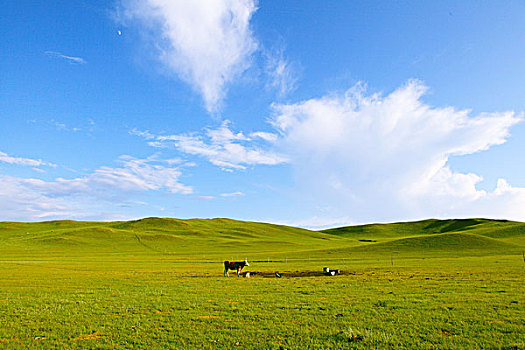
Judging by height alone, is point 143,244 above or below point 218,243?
below

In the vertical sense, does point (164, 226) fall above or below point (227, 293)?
above

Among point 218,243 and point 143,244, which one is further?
point 218,243

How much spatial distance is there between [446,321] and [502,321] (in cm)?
196

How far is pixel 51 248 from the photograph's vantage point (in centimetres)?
10700

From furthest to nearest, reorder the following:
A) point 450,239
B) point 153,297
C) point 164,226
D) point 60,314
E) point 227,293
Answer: point 164,226 → point 450,239 → point 227,293 → point 153,297 → point 60,314

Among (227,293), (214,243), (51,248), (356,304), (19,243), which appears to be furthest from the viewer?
(214,243)

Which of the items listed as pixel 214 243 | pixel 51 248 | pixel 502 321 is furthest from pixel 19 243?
pixel 502 321

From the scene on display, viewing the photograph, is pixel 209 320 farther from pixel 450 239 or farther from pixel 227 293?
pixel 450 239

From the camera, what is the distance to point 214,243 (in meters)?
123

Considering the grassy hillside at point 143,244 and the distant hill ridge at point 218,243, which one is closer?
the distant hill ridge at point 218,243

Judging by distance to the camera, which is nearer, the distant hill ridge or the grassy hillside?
the distant hill ridge

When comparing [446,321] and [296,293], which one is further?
[296,293]

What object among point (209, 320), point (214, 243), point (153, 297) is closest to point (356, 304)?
point (209, 320)

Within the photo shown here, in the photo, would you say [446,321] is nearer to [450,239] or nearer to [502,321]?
[502,321]
